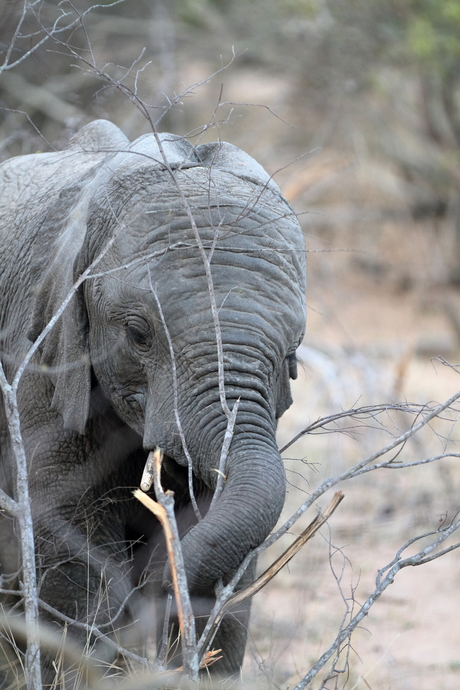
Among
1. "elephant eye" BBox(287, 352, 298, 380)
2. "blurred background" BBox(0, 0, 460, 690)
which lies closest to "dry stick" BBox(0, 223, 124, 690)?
"elephant eye" BBox(287, 352, 298, 380)

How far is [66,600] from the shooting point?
120 inches

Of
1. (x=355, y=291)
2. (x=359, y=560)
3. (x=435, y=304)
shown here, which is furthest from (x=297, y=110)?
(x=359, y=560)

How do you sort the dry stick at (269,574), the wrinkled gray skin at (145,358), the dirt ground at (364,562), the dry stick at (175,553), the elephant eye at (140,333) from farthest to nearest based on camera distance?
the dirt ground at (364,562), the elephant eye at (140,333), the wrinkled gray skin at (145,358), the dry stick at (269,574), the dry stick at (175,553)

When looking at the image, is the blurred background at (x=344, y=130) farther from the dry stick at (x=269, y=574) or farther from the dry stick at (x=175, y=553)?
the dry stick at (x=175, y=553)

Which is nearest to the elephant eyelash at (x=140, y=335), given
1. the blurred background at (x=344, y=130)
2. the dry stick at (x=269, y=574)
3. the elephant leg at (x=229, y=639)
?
the dry stick at (x=269, y=574)

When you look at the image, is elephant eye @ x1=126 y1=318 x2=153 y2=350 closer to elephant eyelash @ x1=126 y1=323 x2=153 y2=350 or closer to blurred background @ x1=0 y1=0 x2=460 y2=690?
elephant eyelash @ x1=126 y1=323 x2=153 y2=350

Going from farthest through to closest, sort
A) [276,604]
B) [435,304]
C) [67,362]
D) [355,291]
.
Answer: [355,291] < [435,304] < [276,604] < [67,362]

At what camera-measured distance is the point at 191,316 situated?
8.41 ft

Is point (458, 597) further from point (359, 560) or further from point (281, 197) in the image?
point (281, 197)

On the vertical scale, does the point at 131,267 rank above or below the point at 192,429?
above

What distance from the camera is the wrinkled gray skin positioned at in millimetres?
2467

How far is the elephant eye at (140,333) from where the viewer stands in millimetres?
2686

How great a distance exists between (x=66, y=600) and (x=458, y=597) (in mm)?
2853

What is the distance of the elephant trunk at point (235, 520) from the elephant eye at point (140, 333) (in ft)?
1.70
